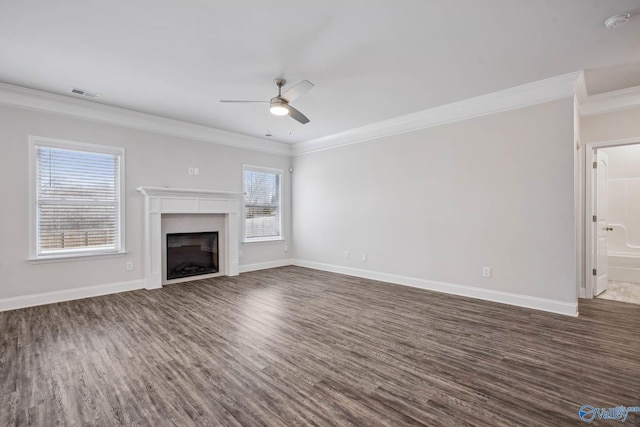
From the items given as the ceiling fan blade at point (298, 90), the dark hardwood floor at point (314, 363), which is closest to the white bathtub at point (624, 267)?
the dark hardwood floor at point (314, 363)

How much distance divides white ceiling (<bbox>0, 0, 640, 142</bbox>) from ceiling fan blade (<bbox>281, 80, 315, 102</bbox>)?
0.90 feet

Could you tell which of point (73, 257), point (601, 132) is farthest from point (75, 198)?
point (601, 132)

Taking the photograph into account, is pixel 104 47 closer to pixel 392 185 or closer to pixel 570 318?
pixel 392 185

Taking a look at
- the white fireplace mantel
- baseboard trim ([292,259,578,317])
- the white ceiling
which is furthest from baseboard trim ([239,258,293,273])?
the white ceiling

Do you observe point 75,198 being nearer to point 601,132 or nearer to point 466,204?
point 466,204

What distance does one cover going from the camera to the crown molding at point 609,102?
385cm

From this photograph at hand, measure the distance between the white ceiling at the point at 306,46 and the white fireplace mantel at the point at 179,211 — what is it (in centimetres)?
151

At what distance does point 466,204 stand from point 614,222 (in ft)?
11.8

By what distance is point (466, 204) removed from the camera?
4281 millimetres

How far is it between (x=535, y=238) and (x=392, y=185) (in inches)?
85.3

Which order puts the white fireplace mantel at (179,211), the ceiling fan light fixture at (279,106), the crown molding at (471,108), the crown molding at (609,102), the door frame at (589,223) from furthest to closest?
the white fireplace mantel at (179,211)
the door frame at (589,223)
the crown molding at (609,102)
the crown molding at (471,108)
the ceiling fan light fixture at (279,106)

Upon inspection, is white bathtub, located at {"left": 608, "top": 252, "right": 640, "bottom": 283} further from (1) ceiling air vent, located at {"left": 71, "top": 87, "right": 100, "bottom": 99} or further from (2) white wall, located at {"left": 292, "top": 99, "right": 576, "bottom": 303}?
(1) ceiling air vent, located at {"left": 71, "top": 87, "right": 100, "bottom": 99}

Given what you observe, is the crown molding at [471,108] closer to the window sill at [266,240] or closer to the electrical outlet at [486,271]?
the electrical outlet at [486,271]

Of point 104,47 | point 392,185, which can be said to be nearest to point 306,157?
point 392,185
